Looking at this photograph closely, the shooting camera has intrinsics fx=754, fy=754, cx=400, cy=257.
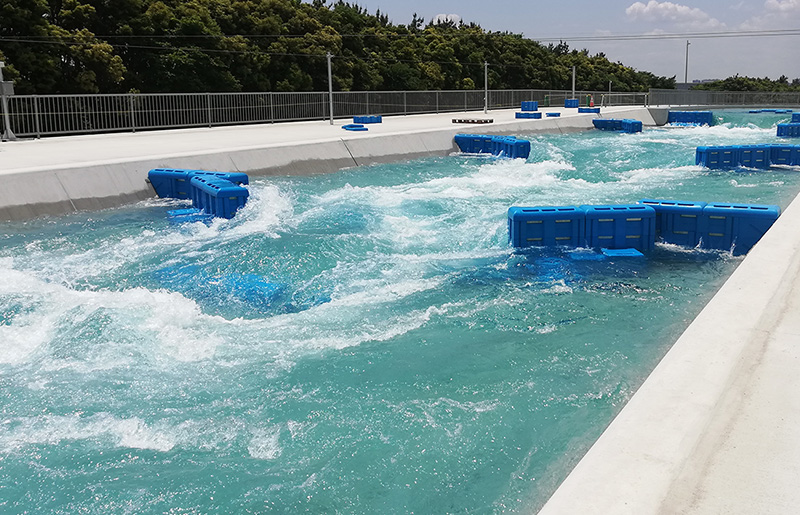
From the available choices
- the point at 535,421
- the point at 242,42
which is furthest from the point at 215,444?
the point at 242,42

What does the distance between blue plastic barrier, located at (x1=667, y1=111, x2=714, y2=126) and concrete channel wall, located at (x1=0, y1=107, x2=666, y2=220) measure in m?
18.1

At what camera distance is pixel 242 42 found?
33688 mm

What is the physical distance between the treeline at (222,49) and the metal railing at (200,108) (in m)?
1.76

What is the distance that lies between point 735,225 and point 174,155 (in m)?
12.7

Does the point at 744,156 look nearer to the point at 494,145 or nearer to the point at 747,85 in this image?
the point at 494,145

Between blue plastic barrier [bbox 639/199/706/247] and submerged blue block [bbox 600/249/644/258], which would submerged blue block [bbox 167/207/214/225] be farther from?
blue plastic barrier [bbox 639/199/706/247]

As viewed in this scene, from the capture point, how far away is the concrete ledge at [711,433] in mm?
3799

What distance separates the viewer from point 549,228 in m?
12.2

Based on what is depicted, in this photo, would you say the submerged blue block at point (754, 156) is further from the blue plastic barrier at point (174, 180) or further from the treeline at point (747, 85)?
the treeline at point (747, 85)

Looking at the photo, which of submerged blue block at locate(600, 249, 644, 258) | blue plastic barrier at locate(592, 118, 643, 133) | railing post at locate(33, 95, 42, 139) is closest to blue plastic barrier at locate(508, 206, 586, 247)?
submerged blue block at locate(600, 249, 644, 258)

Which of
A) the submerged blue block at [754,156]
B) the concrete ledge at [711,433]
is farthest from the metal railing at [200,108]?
the concrete ledge at [711,433]

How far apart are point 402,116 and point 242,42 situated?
29.1 ft

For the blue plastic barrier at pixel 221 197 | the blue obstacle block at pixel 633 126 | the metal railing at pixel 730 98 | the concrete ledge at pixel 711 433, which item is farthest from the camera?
the metal railing at pixel 730 98

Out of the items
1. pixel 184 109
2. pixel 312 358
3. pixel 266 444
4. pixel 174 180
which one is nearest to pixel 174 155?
pixel 174 180
